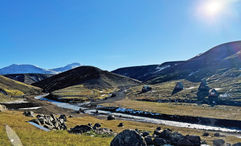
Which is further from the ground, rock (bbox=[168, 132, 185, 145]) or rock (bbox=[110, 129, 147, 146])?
rock (bbox=[110, 129, 147, 146])

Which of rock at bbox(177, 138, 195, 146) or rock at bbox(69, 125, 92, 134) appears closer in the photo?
rock at bbox(177, 138, 195, 146)

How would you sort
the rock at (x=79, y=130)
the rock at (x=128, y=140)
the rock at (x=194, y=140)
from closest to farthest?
the rock at (x=128, y=140), the rock at (x=194, y=140), the rock at (x=79, y=130)

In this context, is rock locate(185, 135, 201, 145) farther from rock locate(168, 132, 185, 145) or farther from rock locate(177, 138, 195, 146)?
rock locate(168, 132, 185, 145)

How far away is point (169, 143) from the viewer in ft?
68.7

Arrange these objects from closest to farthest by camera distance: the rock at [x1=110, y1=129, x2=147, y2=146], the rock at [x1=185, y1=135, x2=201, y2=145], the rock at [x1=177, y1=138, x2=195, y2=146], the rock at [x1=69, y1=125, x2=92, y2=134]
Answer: the rock at [x1=110, y1=129, x2=147, y2=146], the rock at [x1=177, y1=138, x2=195, y2=146], the rock at [x1=185, y1=135, x2=201, y2=145], the rock at [x1=69, y1=125, x2=92, y2=134]

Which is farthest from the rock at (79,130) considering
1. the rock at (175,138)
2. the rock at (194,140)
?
the rock at (194,140)

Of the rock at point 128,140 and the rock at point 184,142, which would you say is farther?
the rock at point 184,142

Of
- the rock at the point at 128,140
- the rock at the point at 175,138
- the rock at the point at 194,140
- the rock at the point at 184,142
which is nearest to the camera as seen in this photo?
the rock at the point at 128,140

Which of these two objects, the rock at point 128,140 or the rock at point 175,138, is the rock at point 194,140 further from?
the rock at point 128,140

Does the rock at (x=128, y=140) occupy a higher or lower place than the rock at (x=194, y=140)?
higher

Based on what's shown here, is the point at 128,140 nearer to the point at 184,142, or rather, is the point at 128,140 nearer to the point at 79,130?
the point at 184,142

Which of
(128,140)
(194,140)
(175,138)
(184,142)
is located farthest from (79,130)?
(194,140)

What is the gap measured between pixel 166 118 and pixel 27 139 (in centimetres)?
5602

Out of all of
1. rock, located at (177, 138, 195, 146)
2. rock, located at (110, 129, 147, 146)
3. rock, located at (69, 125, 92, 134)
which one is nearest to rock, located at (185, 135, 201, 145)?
rock, located at (177, 138, 195, 146)
